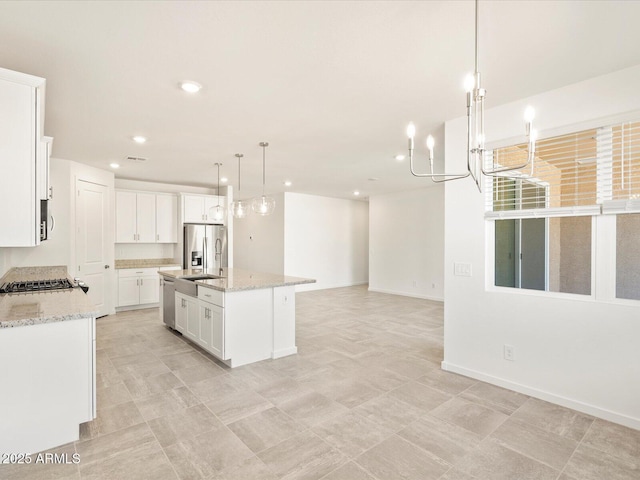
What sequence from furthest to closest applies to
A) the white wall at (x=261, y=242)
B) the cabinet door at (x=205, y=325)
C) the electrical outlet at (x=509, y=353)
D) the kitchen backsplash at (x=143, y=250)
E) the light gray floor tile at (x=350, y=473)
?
the white wall at (x=261, y=242) → the kitchen backsplash at (x=143, y=250) → the cabinet door at (x=205, y=325) → the electrical outlet at (x=509, y=353) → the light gray floor tile at (x=350, y=473)

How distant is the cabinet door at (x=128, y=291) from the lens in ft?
20.0

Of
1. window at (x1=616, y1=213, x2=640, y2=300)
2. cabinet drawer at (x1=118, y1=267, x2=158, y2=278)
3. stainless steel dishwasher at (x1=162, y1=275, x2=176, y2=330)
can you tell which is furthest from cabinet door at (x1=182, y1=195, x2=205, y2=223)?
window at (x1=616, y1=213, x2=640, y2=300)

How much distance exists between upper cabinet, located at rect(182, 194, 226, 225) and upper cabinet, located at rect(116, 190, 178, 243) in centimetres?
25

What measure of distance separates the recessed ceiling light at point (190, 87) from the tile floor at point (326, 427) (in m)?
2.54

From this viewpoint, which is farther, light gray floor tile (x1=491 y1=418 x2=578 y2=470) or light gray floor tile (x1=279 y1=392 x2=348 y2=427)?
light gray floor tile (x1=279 y1=392 x2=348 y2=427)

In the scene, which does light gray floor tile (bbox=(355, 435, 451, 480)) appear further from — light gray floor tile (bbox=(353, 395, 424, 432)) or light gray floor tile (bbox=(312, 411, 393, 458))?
light gray floor tile (bbox=(353, 395, 424, 432))

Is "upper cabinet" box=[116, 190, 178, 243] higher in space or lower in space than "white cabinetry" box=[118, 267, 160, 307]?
higher

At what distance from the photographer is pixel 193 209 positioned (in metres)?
6.84

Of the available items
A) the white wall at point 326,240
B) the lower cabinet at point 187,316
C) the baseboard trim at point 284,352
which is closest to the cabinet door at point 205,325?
the lower cabinet at point 187,316

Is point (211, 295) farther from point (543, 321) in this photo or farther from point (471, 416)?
point (543, 321)

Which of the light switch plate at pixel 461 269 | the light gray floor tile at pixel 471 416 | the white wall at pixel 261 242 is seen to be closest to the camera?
the light gray floor tile at pixel 471 416

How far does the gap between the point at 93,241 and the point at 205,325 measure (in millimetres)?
3058

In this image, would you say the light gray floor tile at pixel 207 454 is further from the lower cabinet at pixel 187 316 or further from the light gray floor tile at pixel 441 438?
the lower cabinet at pixel 187 316

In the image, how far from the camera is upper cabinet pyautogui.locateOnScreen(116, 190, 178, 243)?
6.26 m
